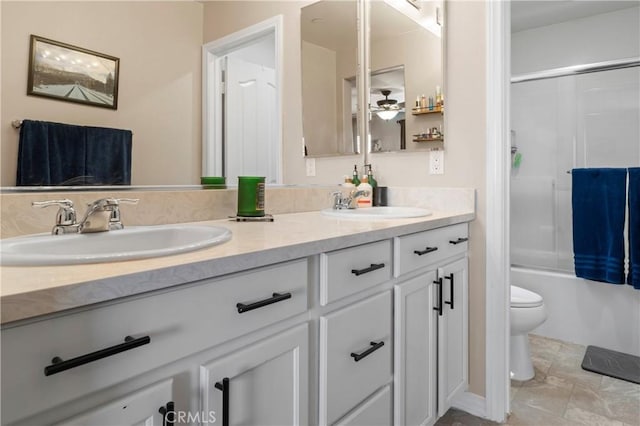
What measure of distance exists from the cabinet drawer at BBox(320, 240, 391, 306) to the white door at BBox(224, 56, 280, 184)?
62cm

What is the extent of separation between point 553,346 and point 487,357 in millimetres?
1076

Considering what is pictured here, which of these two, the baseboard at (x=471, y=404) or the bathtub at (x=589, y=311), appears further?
the bathtub at (x=589, y=311)

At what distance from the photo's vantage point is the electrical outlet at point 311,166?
2.00m

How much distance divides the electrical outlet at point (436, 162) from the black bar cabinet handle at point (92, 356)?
1.61m

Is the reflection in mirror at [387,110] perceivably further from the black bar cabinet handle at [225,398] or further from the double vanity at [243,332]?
the black bar cabinet handle at [225,398]

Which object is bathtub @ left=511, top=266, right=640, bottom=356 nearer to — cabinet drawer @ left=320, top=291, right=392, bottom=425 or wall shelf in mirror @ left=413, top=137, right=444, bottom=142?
wall shelf in mirror @ left=413, top=137, right=444, bottom=142

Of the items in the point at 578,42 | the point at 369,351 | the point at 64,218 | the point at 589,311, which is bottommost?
the point at 589,311

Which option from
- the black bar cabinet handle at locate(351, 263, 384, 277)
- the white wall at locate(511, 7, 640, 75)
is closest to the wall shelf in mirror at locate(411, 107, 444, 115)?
the black bar cabinet handle at locate(351, 263, 384, 277)

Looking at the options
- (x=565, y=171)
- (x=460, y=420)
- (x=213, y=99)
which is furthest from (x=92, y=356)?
(x=565, y=171)

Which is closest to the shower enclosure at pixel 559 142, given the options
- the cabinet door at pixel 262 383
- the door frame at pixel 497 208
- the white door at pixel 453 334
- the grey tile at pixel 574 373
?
the grey tile at pixel 574 373

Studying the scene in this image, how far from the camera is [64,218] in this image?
3.29 feet

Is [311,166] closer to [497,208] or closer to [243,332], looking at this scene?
[497,208]

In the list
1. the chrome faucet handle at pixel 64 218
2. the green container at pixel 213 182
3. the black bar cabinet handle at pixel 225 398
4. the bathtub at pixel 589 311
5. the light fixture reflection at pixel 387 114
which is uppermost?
the light fixture reflection at pixel 387 114

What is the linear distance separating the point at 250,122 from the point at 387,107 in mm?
884
